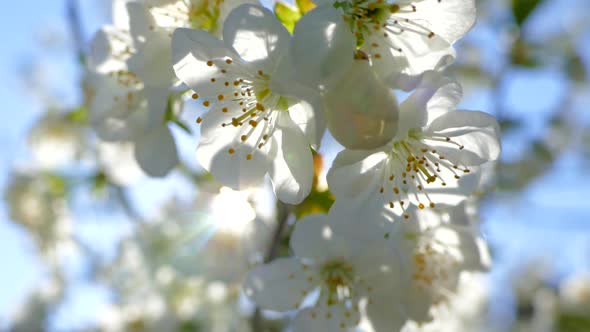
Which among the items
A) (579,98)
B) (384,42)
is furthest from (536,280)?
(384,42)

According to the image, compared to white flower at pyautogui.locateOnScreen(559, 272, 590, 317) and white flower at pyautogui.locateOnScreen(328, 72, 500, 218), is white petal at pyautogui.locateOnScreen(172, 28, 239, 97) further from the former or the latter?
white flower at pyautogui.locateOnScreen(559, 272, 590, 317)

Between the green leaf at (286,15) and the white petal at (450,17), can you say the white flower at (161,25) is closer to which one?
the green leaf at (286,15)

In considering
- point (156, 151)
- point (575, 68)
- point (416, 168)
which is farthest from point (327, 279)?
point (575, 68)

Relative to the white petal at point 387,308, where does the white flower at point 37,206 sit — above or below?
below

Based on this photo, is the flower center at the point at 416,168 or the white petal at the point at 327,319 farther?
the white petal at the point at 327,319

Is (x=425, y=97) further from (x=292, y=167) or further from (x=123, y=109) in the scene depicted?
(x=123, y=109)

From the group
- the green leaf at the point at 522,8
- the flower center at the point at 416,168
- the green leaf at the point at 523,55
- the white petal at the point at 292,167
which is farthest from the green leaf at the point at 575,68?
the white petal at the point at 292,167

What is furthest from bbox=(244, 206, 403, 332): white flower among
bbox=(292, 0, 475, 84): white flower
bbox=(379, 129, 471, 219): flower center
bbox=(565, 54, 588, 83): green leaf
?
bbox=(565, 54, 588, 83): green leaf
